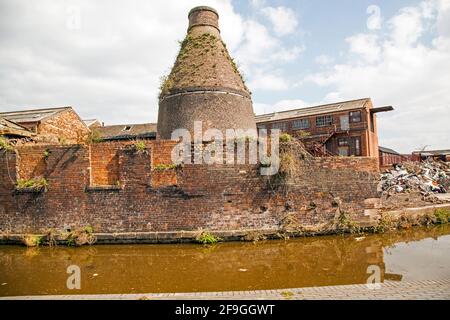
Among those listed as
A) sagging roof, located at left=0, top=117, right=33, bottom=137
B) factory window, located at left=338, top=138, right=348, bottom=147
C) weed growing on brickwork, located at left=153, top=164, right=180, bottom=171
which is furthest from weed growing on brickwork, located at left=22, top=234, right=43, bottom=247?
factory window, located at left=338, top=138, right=348, bottom=147

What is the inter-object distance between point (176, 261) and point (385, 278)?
4607 millimetres

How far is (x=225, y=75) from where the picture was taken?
1292 cm

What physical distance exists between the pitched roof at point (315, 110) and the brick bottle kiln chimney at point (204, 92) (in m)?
18.9

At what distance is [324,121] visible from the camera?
1193 inches

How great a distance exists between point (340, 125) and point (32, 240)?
86.6ft

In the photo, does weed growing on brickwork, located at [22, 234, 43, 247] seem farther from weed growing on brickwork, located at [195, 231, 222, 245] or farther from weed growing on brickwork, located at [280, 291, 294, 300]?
weed growing on brickwork, located at [280, 291, 294, 300]

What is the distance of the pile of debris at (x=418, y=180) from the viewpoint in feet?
55.8

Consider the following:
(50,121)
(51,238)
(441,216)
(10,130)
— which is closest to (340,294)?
(51,238)

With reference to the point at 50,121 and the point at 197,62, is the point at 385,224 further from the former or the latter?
the point at 50,121

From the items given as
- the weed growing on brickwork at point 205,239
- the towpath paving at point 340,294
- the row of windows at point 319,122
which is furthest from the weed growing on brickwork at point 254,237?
the row of windows at point 319,122

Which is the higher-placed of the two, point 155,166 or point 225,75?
point 225,75

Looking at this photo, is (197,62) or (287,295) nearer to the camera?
(287,295)
